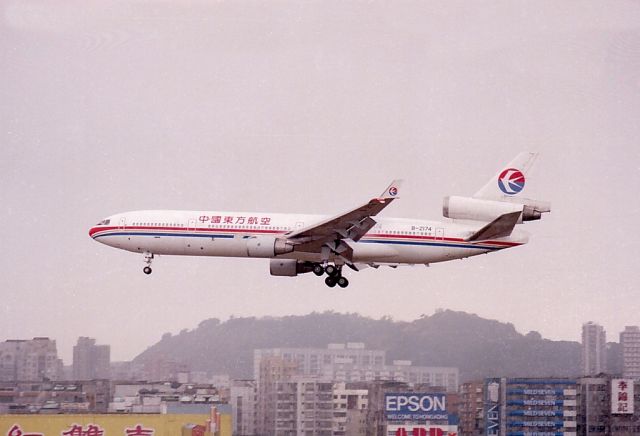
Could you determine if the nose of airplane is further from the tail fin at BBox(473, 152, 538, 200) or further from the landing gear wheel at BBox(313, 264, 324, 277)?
the tail fin at BBox(473, 152, 538, 200)

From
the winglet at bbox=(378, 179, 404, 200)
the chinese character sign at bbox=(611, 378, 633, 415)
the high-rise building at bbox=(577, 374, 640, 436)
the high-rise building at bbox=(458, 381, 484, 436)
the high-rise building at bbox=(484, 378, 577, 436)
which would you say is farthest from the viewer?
the chinese character sign at bbox=(611, 378, 633, 415)

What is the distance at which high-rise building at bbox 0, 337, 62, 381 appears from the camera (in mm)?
87188

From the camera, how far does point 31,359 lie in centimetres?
8806

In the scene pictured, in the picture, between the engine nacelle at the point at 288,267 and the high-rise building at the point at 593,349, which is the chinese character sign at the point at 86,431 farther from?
the high-rise building at the point at 593,349

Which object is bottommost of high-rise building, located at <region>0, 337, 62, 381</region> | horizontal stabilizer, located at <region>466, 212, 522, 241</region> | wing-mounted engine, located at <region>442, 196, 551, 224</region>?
high-rise building, located at <region>0, 337, 62, 381</region>

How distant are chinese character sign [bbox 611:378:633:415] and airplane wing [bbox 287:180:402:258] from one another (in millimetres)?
33190

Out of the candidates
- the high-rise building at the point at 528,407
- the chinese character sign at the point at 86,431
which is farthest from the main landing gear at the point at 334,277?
the high-rise building at the point at 528,407

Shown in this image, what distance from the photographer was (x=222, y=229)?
6378 centimetres

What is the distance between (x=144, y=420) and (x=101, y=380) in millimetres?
14585

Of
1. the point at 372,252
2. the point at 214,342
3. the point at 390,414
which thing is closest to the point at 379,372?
the point at 390,414

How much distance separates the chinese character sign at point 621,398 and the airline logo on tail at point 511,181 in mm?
29603

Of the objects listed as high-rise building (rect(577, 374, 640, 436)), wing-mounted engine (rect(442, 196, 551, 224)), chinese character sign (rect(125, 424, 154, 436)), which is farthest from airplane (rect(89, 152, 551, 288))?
high-rise building (rect(577, 374, 640, 436))

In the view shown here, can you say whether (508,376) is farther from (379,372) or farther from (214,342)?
(214,342)

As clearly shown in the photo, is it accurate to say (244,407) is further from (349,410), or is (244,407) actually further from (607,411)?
(607,411)
